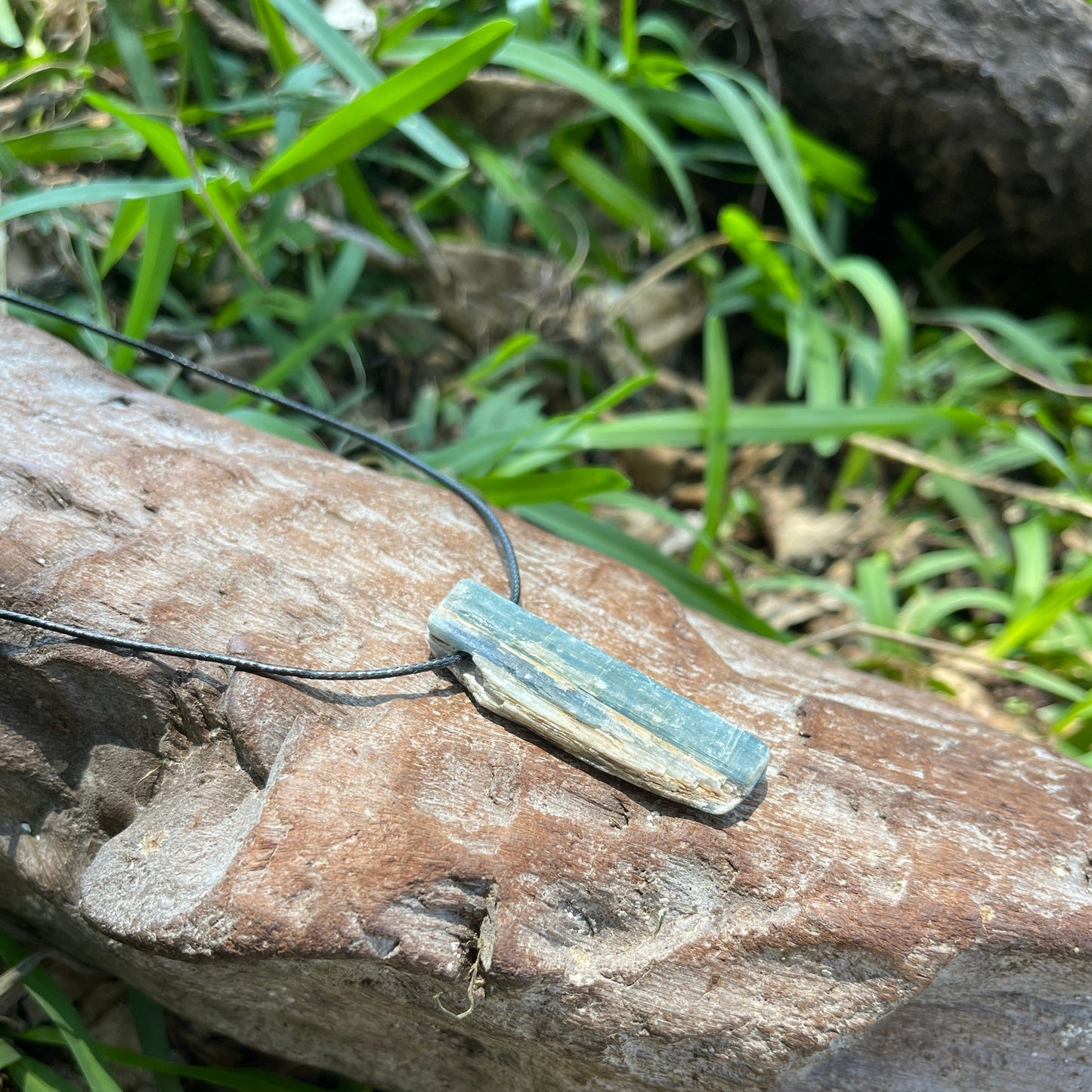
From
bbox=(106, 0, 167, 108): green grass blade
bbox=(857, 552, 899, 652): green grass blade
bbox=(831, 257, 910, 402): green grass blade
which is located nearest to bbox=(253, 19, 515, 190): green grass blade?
bbox=(106, 0, 167, 108): green grass blade

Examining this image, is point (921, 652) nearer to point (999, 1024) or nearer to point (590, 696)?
point (999, 1024)

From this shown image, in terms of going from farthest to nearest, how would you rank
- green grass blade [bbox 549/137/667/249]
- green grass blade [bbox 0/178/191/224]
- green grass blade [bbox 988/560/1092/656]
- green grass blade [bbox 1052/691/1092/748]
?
green grass blade [bbox 549/137/667/249] < green grass blade [bbox 988/560/1092/656] < green grass blade [bbox 1052/691/1092/748] < green grass blade [bbox 0/178/191/224]

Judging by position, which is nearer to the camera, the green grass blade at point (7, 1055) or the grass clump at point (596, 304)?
the green grass blade at point (7, 1055)

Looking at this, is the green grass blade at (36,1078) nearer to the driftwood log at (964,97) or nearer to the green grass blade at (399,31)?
the green grass blade at (399,31)

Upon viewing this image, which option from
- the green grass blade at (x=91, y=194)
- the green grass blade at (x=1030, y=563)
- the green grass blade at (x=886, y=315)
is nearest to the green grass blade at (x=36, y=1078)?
the green grass blade at (x=91, y=194)

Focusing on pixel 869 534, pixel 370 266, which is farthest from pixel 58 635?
pixel 869 534

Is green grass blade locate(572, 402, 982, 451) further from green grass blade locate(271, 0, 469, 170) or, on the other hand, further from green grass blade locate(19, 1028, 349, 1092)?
green grass blade locate(19, 1028, 349, 1092)

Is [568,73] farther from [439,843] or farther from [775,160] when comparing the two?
[439,843]
